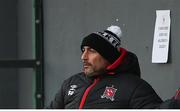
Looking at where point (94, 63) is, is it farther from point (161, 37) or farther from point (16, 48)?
point (16, 48)

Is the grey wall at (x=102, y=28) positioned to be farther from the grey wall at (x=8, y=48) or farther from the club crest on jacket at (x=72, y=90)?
the club crest on jacket at (x=72, y=90)

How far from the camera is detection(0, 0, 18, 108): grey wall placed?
20.6ft

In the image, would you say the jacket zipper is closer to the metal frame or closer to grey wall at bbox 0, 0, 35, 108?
the metal frame

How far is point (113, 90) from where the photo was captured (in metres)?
3.89

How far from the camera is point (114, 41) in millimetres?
4090

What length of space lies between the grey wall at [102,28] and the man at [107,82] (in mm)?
1256

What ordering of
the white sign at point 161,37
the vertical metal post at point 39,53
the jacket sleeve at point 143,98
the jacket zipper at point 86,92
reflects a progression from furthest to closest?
1. the vertical metal post at point 39,53
2. the white sign at point 161,37
3. the jacket zipper at point 86,92
4. the jacket sleeve at point 143,98

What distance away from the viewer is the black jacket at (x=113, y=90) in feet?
12.5

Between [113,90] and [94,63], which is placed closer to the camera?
[113,90]

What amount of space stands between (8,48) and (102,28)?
1.12 m

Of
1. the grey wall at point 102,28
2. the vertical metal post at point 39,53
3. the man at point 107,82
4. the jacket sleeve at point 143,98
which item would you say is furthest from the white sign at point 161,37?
the jacket sleeve at point 143,98

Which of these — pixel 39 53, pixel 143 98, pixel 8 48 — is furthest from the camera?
pixel 8 48

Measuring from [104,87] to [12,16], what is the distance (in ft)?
8.47

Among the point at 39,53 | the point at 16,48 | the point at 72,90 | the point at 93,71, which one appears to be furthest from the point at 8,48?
the point at 93,71
